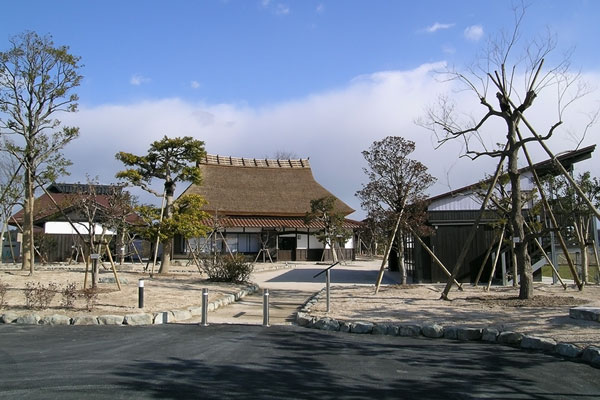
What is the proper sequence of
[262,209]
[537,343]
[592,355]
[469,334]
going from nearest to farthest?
[592,355] < [537,343] < [469,334] < [262,209]

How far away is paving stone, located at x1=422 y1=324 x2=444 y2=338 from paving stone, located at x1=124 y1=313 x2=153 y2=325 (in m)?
5.34

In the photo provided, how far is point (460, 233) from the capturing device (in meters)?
17.0

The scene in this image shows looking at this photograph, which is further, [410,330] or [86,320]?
[86,320]

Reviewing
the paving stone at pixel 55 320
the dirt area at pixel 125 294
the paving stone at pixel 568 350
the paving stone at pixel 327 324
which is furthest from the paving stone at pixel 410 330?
the paving stone at pixel 55 320

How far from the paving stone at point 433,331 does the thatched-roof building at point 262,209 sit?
2191 centimetres

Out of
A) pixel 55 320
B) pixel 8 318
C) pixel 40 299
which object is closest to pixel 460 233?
pixel 55 320

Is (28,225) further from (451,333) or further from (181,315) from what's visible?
(451,333)

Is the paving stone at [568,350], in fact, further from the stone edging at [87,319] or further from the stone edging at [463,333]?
the stone edging at [87,319]

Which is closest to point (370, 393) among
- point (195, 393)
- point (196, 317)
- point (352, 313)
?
point (195, 393)

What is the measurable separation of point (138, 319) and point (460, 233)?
11.6 meters

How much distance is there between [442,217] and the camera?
56.3 ft

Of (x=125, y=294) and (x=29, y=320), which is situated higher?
(x=125, y=294)

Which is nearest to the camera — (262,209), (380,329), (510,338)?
(510,338)

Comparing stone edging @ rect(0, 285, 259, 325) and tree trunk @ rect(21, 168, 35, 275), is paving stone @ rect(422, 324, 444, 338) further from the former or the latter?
tree trunk @ rect(21, 168, 35, 275)
